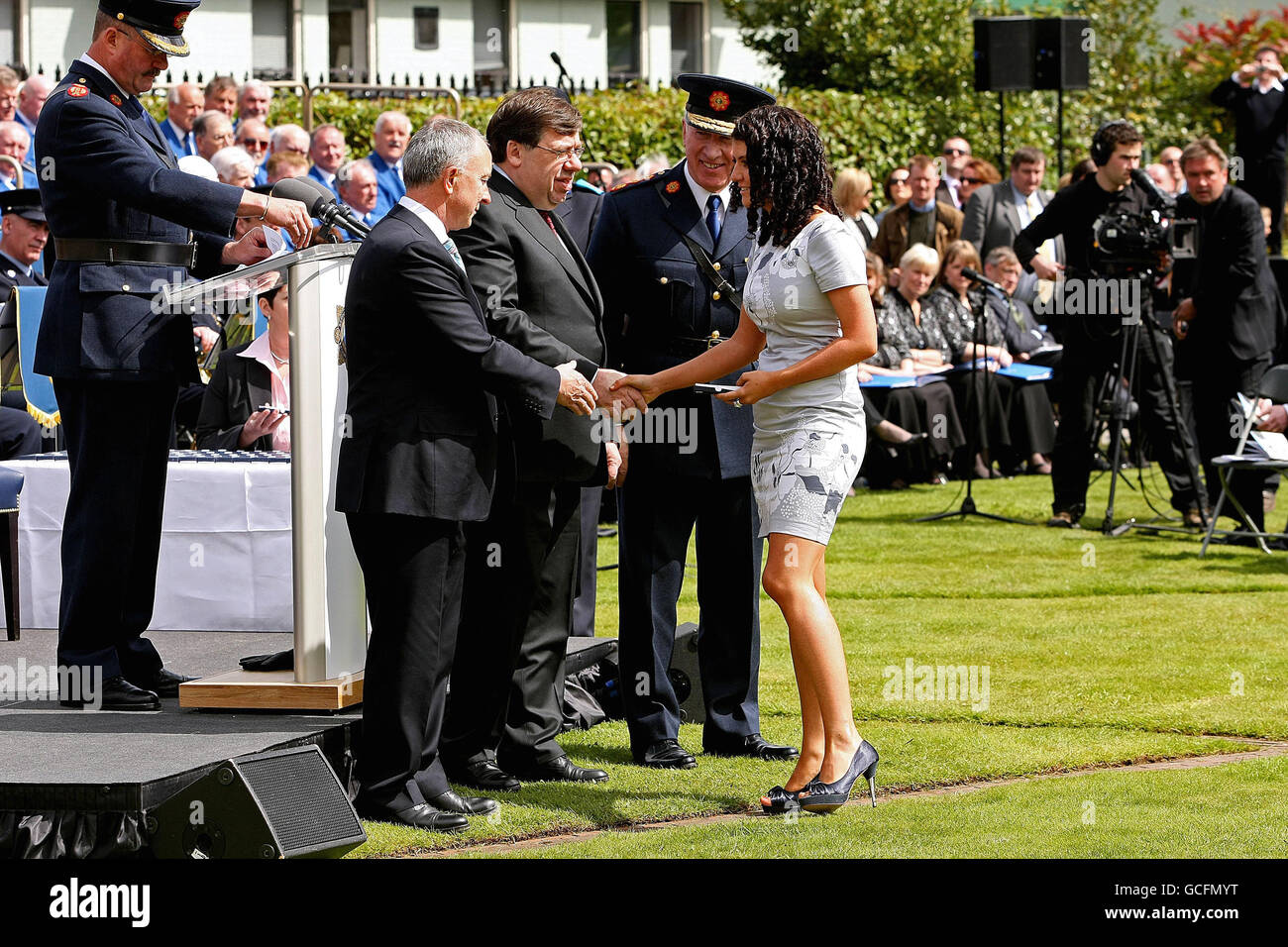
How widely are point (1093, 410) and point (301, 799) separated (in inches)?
294

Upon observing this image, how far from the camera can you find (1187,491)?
37.0 feet

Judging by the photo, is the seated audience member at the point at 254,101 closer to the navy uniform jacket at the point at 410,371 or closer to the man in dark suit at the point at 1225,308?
the man in dark suit at the point at 1225,308

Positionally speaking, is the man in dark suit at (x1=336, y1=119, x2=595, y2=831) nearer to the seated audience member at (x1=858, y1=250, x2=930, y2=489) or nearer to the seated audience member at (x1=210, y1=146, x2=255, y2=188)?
the seated audience member at (x1=210, y1=146, x2=255, y2=188)

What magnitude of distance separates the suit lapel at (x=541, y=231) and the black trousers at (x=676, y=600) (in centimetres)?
72

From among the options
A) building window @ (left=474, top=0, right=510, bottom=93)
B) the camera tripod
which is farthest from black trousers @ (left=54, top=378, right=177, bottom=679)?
building window @ (left=474, top=0, right=510, bottom=93)

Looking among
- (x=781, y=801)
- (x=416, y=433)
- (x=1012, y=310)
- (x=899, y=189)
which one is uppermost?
(x=899, y=189)

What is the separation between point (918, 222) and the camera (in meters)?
14.2

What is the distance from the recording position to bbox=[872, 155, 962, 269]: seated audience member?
556 inches

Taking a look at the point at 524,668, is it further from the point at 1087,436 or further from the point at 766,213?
the point at 1087,436

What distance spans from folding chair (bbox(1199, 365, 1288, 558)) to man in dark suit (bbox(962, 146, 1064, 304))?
411 cm

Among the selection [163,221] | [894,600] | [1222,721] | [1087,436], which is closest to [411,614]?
[163,221]

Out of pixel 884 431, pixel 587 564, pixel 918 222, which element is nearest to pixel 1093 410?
pixel 884 431

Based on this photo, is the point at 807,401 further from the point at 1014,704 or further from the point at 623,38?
the point at 623,38

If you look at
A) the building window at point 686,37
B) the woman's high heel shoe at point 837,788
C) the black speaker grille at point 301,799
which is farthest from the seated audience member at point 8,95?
the building window at point 686,37
